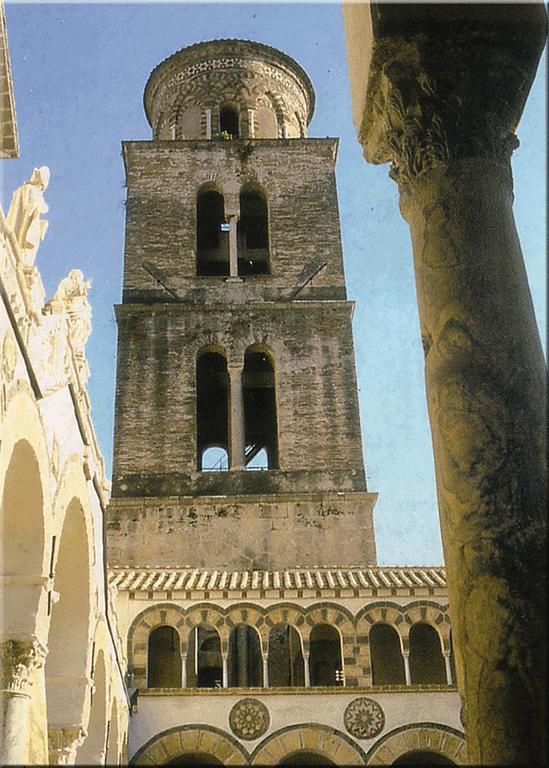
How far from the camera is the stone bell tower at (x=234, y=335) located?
800 inches

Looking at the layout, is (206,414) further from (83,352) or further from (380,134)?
(380,134)

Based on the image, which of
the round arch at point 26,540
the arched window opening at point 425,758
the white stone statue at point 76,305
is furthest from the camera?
the arched window opening at point 425,758

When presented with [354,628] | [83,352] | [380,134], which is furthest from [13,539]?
[354,628]

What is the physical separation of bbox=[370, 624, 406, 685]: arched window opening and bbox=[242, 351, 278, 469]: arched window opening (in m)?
6.11

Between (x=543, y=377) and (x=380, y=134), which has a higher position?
(x=380, y=134)

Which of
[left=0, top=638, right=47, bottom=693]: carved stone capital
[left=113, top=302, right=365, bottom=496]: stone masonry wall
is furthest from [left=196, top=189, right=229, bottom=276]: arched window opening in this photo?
[left=0, top=638, right=47, bottom=693]: carved stone capital

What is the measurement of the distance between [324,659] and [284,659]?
0.75m

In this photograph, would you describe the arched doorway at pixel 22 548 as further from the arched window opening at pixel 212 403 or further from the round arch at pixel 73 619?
the arched window opening at pixel 212 403

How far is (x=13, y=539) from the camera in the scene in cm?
836

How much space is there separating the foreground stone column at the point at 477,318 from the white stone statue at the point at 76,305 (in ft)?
17.8

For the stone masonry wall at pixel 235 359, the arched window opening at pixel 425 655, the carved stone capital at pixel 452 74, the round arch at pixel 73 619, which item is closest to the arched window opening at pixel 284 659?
the arched window opening at pixel 425 655

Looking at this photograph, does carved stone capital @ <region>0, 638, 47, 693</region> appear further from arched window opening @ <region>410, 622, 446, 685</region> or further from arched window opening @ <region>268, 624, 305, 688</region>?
arched window opening @ <region>268, 624, 305, 688</region>

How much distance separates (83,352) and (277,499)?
35.4 feet

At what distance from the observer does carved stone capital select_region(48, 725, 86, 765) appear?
9.85 meters
